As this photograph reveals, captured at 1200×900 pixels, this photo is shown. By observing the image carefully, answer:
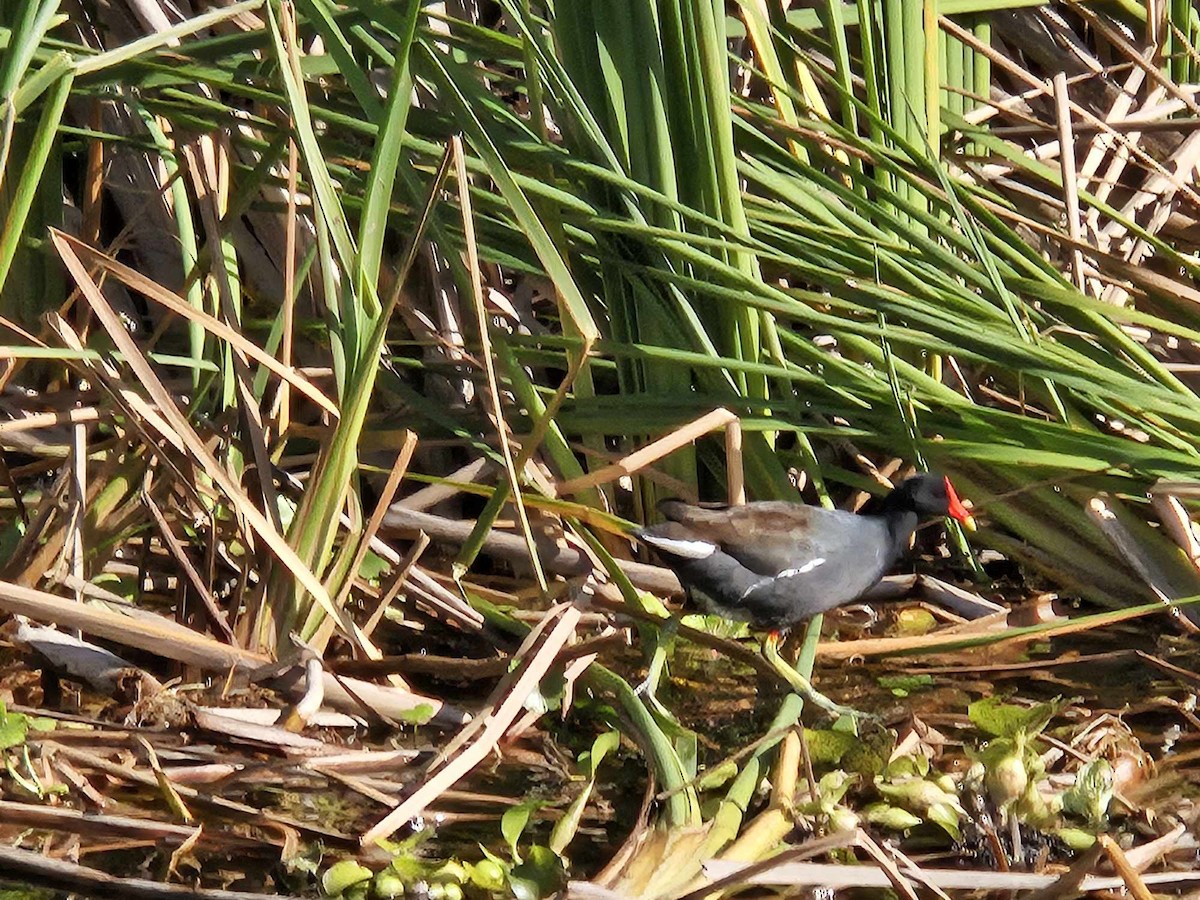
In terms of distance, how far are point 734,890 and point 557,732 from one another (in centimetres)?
67

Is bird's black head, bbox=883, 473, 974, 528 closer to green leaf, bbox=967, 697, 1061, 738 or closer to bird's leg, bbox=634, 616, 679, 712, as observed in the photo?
green leaf, bbox=967, 697, 1061, 738

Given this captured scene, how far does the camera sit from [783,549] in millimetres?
3039

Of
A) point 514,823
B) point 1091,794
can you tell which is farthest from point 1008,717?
point 514,823

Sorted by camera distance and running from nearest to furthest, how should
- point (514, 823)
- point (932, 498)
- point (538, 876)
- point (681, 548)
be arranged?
point (538, 876) → point (514, 823) → point (681, 548) → point (932, 498)

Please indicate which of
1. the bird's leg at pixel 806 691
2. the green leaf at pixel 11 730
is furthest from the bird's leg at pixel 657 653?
the green leaf at pixel 11 730

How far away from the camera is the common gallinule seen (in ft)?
9.86

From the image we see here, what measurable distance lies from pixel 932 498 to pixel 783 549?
1.19 ft

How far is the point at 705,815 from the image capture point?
7.50 feet

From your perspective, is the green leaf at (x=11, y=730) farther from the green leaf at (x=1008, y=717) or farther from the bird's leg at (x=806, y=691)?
the green leaf at (x=1008, y=717)

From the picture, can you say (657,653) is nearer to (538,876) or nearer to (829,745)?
(829,745)

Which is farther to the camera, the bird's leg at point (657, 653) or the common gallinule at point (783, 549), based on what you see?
the common gallinule at point (783, 549)

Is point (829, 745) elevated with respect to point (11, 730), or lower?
lower

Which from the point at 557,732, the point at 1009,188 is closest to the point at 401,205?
the point at 557,732

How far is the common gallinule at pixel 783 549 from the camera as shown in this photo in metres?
3.01
